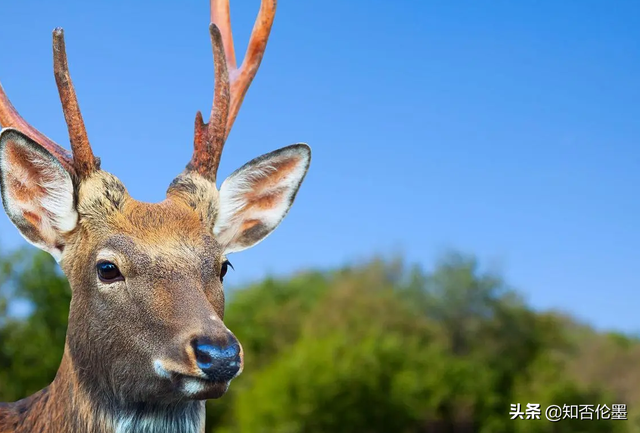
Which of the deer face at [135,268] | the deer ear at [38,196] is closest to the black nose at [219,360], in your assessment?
the deer face at [135,268]

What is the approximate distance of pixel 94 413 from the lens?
404 centimetres

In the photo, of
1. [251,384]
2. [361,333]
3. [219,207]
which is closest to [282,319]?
[251,384]

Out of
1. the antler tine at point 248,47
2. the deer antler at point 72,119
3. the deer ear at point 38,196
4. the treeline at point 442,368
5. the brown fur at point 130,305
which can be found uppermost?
the treeline at point 442,368

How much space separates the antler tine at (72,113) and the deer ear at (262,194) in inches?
32.8

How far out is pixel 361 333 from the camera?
35.3 metres

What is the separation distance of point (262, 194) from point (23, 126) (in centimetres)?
151

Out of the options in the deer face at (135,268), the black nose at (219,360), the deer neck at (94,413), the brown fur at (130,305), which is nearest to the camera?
the black nose at (219,360)

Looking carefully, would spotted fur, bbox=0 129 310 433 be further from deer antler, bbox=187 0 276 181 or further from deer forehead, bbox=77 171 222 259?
deer antler, bbox=187 0 276 181

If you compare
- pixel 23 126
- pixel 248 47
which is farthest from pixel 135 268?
pixel 248 47

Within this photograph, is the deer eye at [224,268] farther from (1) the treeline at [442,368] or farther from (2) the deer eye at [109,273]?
(1) the treeline at [442,368]

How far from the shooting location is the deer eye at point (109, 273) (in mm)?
4012

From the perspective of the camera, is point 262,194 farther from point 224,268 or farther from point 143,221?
point 143,221

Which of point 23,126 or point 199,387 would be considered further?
point 23,126

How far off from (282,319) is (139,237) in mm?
39401
